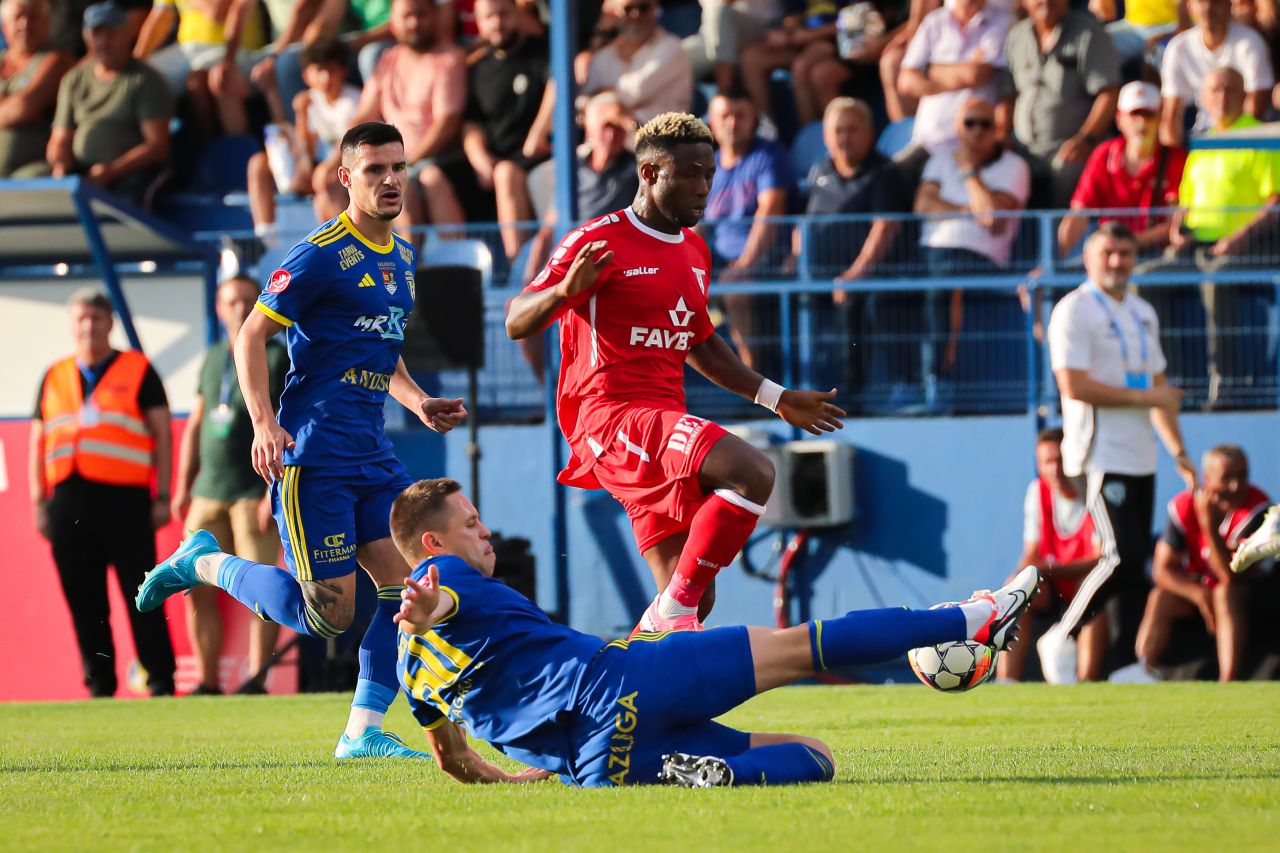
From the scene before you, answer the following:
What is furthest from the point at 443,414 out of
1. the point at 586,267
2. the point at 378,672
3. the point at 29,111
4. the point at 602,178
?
the point at 29,111

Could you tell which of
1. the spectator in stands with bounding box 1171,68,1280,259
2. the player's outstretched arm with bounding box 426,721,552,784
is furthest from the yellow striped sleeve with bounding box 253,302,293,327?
the spectator in stands with bounding box 1171,68,1280,259

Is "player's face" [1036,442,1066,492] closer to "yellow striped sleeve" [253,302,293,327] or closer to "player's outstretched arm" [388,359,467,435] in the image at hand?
"player's outstretched arm" [388,359,467,435]

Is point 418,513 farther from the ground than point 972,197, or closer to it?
closer to it

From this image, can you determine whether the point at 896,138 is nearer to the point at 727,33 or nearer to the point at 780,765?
the point at 727,33

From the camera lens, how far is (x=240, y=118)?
1700 centimetres

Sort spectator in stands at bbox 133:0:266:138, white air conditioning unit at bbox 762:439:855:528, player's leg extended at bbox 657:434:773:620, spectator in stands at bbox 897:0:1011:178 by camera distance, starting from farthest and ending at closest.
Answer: spectator in stands at bbox 133:0:266:138 < spectator in stands at bbox 897:0:1011:178 < white air conditioning unit at bbox 762:439:855:528 < player's leg extended at bbox 657:434:773:620

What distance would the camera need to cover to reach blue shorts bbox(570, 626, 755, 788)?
5328mm

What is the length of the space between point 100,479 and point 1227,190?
8.14 m

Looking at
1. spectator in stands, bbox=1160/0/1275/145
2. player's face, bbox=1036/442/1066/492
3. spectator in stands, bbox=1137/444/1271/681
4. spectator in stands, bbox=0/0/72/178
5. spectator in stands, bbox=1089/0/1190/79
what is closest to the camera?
spectator in stands, bbox=1137/444/1271/681

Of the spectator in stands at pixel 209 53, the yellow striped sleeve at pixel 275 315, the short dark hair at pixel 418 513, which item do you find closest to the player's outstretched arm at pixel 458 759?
the short dark hair at pixel 418 513

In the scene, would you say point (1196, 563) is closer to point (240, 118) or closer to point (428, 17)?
point (428, 17)

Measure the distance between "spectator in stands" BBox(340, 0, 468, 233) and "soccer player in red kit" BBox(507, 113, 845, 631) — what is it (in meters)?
7.66

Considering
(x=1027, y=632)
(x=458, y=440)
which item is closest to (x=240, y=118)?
(x=458, y=440)

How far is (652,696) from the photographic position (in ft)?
17.4
